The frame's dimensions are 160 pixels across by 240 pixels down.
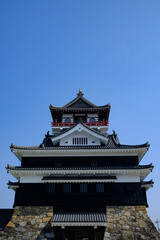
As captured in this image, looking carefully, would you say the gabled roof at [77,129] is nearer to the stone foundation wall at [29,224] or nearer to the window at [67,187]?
the window at [67,187]

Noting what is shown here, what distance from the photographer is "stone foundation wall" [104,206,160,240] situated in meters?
15.5

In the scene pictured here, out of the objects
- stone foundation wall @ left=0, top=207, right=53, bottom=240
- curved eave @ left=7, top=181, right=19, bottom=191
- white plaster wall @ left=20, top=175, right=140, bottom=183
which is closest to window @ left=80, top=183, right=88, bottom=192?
white plaster wall @ left=20, top=175, right=140, bottom=183

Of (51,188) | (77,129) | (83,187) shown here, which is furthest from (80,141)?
(51,188)

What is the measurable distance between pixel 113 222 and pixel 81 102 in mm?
14073

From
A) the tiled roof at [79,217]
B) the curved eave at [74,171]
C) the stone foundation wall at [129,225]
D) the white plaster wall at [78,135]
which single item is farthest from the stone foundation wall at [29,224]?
the white plaster wall at [78,135]

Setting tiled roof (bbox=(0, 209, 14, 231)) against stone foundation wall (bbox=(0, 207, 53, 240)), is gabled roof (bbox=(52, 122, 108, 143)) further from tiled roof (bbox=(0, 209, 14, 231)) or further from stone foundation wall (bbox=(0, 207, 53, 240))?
tiled roof (bbox=(0, 209, 14, 231))

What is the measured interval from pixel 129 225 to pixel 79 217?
3.79 m

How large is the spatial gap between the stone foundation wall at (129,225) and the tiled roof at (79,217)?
1.04 m

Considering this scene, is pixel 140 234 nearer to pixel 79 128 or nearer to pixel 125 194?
pixel 125 194

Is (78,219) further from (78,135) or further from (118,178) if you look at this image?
(78,135)

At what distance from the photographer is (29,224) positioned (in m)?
16.1

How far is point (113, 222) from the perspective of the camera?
16.1 metres

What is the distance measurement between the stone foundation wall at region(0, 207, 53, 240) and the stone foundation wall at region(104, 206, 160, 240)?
14.9 ft

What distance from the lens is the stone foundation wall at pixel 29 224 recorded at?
51.2 feet
